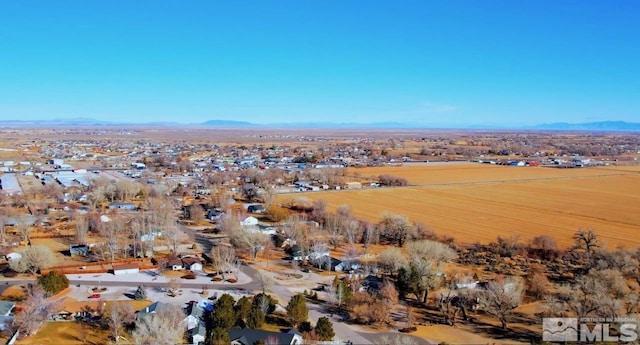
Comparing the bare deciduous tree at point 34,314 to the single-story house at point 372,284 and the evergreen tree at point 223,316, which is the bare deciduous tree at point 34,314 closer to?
the evergreen tree at point 223,316

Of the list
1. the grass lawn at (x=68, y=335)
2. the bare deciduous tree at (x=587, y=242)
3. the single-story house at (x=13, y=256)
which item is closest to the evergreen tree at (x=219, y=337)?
the grass lawn at (x=68, y=335)

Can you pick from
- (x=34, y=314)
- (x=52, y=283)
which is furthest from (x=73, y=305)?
(x=34, y=314)

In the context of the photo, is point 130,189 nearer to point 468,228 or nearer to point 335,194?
point 335,194

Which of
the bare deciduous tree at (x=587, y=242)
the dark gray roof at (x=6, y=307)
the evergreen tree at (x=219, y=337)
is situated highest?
the bare deciduous tree at (x=587, y=242)

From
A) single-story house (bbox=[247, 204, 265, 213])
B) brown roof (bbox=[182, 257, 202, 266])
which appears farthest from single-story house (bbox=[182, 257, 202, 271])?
single-story house (bbox=[247, 204, 265, 213])

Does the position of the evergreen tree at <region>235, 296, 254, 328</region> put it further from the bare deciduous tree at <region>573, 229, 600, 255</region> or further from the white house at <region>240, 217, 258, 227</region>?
the bare deciduous tree at <region>573, 229, 600, 255</region>

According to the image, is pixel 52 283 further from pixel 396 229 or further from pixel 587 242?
pixel 587 242
